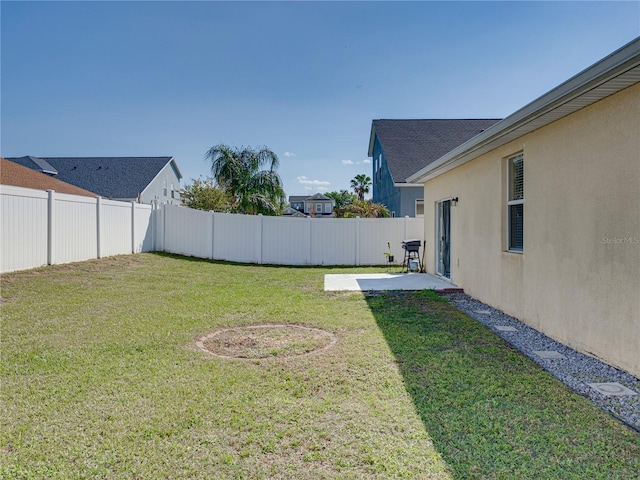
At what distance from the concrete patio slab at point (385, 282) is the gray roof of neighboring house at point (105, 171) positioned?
20.4 m

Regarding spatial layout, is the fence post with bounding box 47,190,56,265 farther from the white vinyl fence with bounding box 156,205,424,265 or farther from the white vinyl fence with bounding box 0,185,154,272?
the white vinyl fence with bounding box 156,205,424,265

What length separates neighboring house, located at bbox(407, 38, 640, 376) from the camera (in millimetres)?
3600

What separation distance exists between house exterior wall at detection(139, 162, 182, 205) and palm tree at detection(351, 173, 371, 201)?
1595 cm

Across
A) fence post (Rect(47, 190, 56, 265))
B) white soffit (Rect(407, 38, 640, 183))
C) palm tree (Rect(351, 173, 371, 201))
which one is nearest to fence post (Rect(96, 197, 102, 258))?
fence post (Rect(47, 190, 56, 265))

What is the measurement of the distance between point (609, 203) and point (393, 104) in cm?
1776

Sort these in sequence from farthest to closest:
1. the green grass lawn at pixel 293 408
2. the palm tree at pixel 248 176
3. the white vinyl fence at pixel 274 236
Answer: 1. the palm tree at pixel 248 176
2. the white vinyl fence at pixel 274 236
3. the green grass lawn at pixel 293 408

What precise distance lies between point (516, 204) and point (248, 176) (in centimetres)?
1758

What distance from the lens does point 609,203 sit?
3863mm

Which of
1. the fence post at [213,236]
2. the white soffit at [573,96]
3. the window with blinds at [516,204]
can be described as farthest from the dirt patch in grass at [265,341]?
the fence post at [213,236]

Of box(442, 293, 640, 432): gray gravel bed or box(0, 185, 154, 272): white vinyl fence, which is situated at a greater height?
box(0, 185, 154, 272): white vinyl fence

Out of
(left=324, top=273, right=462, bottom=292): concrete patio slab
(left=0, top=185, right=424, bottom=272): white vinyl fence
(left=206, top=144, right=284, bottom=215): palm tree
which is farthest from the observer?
(left=206, top=144, right=284, bottom=215): palm tree

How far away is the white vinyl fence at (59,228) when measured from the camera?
26.3 ft

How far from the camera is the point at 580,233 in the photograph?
171 inches

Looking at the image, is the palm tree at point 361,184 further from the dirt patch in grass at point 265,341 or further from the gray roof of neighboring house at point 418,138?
the dirt patch in grass at point 265,341
